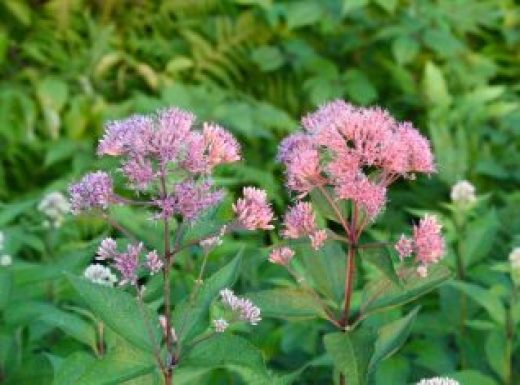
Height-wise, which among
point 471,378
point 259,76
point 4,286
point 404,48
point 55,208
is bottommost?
point 259,76

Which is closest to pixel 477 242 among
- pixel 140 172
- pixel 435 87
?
pixel 140 172

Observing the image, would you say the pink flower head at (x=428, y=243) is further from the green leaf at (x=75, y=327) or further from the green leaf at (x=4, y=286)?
the green leaf at (x=4, y=286)

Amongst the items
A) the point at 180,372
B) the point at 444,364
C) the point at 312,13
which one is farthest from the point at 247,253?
the point at 312,13

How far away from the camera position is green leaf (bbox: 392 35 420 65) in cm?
364

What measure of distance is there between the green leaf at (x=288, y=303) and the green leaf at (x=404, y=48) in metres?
2.22

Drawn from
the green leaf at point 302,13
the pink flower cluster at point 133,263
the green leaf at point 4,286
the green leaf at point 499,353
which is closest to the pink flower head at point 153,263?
the pink flower cluster at point 133,263

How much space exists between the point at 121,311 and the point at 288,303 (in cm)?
28

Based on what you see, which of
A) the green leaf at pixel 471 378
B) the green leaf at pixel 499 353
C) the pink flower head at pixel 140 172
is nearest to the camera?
the pink flower head at pixel 140 172

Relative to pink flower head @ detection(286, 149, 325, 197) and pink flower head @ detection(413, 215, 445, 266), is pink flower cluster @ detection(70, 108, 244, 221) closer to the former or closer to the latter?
pink flower head @ detection(286, 149, 325, 197)

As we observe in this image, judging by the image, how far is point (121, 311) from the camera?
1376 mm

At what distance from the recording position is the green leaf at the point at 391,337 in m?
1.54

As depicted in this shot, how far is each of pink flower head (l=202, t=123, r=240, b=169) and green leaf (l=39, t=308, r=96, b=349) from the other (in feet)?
1.75

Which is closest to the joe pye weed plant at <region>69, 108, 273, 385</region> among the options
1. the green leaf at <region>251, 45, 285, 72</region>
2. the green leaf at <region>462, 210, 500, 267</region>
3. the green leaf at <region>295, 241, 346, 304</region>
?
the green leaf at <region>295, 241, 346, 304</region>

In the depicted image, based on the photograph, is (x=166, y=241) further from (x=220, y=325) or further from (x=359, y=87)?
(x=359, y=87)
